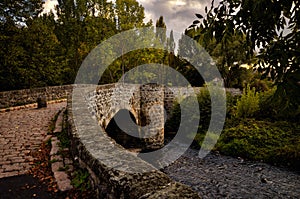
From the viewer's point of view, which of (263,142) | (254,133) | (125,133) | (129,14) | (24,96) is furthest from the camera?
(129,14)

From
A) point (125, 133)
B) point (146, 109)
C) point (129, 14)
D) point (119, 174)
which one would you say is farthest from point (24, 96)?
point (119, 174)

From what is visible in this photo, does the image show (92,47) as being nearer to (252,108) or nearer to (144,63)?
(144,63)

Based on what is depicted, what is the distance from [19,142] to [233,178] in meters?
7.50

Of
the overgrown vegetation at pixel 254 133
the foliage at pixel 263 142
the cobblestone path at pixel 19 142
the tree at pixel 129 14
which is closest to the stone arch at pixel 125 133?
the overgrown vegetation at pixel 254 133

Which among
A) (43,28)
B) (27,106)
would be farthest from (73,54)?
(27,106)

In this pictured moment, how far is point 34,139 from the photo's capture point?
6320 mm

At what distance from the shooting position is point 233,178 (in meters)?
9.25

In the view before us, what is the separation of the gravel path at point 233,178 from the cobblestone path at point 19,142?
18.0 feet

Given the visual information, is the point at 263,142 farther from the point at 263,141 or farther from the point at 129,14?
the point at 129,14

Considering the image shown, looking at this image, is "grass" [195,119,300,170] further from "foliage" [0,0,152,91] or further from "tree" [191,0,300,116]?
"foliage" [0,0,152,91]

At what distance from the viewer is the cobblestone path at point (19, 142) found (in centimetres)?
441

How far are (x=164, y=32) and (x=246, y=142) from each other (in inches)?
754

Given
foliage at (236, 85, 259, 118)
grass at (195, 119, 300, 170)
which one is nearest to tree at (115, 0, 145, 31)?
foliage at (236, 85, 259, 118)

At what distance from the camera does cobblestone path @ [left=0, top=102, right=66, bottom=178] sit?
4413 millimetres
